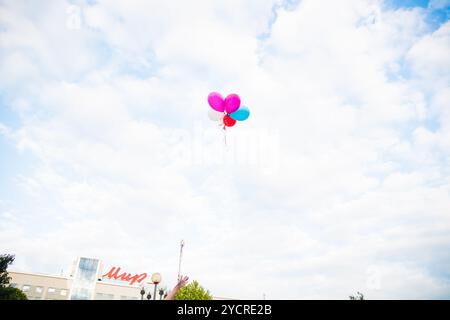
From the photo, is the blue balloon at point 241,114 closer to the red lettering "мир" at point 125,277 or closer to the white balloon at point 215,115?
the white balloon at point 215,115

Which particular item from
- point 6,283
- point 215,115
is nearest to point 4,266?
point 6,283

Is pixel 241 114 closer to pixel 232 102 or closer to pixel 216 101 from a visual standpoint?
pixel 232 102

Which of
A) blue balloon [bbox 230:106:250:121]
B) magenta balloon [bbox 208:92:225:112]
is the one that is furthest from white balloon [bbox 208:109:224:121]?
blue balloon [bbox 230:106:250:121]

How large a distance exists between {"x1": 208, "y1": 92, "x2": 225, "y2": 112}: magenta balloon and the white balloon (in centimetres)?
23

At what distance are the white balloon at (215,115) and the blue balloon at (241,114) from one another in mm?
407

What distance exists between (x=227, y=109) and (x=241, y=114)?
1.69 ft

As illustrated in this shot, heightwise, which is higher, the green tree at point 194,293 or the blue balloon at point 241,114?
the blue balloon at point 241,114

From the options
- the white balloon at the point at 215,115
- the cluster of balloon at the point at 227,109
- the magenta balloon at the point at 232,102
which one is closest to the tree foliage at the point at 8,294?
the white balloon at the point at 215,115

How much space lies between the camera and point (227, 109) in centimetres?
927

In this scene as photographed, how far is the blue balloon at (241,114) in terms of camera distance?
9242 millimetres
